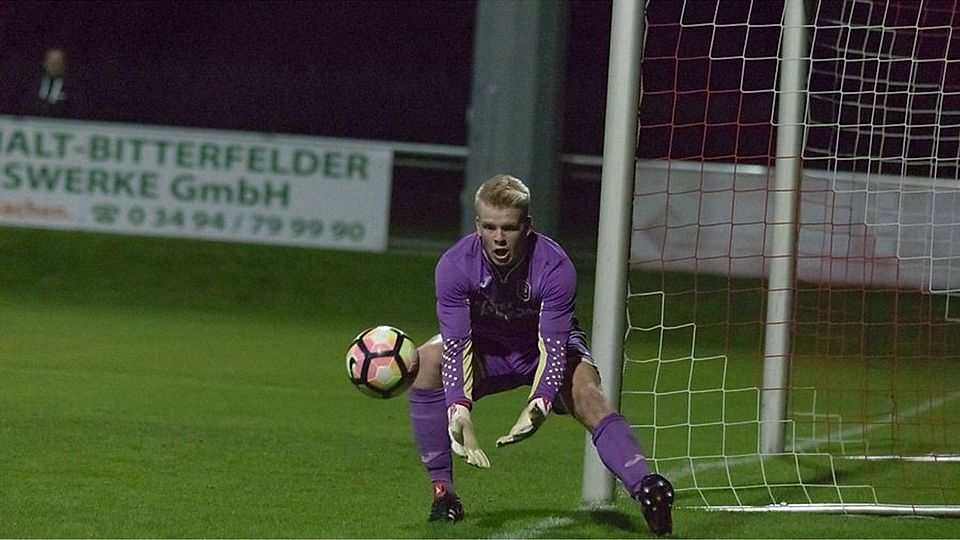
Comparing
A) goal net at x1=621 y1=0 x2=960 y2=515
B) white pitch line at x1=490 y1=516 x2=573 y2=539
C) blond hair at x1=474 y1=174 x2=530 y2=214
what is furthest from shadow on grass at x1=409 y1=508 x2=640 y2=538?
blond hair at x1=474 y1=174 x2=530 y2=214

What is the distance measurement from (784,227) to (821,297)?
17.2 ft

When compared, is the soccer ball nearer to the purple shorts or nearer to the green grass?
the purple shorts

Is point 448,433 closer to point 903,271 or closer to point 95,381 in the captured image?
point 95,381

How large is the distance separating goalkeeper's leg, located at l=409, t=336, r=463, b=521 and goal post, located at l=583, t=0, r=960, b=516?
2.49 ft

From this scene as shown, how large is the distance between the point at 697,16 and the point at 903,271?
12.3 m

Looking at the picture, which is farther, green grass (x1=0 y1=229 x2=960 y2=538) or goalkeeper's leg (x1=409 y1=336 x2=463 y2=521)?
green grass (x1=0 y1=229 x2=960 y2=538)

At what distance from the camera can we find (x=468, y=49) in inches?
1267

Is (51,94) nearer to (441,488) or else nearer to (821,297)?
(821,297)

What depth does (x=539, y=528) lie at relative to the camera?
6.22m

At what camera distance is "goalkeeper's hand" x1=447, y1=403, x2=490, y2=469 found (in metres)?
5.65

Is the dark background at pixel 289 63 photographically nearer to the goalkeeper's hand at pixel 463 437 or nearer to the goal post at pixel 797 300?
the goal post at pixel 797 300

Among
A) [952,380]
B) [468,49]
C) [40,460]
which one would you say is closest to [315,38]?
Answer: [468,49]

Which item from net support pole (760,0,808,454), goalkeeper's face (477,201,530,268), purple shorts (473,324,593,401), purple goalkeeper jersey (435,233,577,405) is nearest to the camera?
goalkeeper's face (477,201,530,268)

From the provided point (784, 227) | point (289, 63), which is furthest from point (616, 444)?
point (289, 63)
